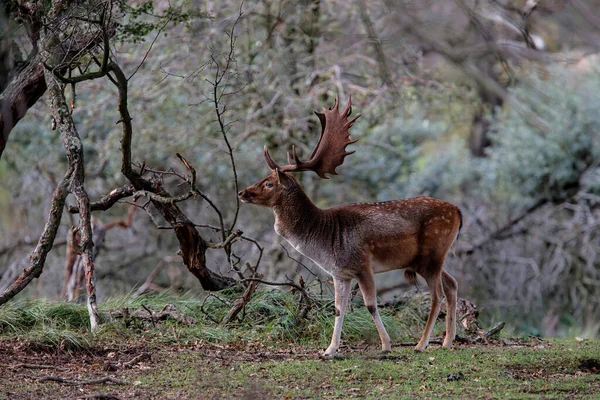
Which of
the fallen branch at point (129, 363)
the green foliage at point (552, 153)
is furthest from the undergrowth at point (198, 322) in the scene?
the green foliage at point (552, 153)

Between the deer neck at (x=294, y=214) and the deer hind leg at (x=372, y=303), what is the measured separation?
0.80 metres

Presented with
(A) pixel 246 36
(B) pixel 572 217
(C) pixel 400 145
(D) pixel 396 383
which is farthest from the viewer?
(C) pixel 400 145

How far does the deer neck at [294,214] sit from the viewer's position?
8.91 m

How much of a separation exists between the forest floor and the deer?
574 millimetres

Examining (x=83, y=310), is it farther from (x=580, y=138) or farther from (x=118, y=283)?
(x=580, y=138)

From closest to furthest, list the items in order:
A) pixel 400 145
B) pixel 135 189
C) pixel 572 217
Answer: pixel 135 189, pixel 572 217, pixel 400 145

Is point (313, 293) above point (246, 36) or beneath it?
beneath

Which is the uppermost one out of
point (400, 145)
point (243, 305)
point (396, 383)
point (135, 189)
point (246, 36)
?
point (246, 36)

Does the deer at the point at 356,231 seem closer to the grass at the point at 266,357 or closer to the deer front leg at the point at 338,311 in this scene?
the deer front leg at the point at 338,311

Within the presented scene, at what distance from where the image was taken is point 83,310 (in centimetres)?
964

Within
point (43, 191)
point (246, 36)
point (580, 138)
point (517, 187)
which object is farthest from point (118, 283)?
point (580, 138)

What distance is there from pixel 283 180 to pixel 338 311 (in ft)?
4.90

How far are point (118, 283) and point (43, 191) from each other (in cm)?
252

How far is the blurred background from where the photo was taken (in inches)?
594
